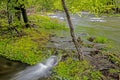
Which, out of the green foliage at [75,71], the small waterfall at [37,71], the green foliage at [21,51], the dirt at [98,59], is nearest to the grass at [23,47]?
the green foliage at [21,51]

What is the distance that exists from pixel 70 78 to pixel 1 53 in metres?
5.70

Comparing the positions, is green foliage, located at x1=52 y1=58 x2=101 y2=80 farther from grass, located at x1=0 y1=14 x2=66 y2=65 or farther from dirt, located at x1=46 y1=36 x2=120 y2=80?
grass, located at x1=0 y1=14 x2=66 y2=65

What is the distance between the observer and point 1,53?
1484 centimetres

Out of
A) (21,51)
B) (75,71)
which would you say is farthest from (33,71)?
(21,51)

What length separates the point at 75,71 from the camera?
11555 millimetres

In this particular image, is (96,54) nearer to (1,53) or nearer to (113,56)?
(113,56)

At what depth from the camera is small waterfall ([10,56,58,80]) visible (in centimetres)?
1167

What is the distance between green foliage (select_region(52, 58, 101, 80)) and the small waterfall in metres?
0.70

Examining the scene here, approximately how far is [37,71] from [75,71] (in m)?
2.12

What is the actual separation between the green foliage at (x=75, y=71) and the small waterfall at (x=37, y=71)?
70 centimetres

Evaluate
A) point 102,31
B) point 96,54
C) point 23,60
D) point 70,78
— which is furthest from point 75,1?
point 102,31

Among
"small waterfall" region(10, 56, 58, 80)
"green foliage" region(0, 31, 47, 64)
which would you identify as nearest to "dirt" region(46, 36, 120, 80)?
"green foliage" region(0, 31, 47, 64)

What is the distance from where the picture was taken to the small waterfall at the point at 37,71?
38.3 feet

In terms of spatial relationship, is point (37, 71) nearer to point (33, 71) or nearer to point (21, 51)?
point (33, 71)
